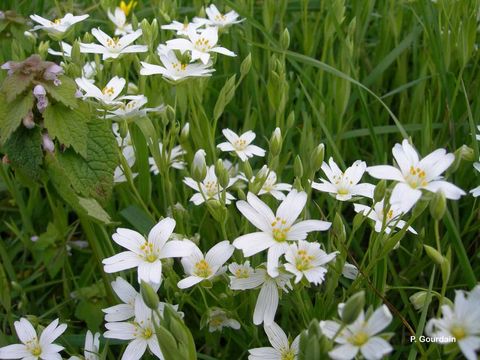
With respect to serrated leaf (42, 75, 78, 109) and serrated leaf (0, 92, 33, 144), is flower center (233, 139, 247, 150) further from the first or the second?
serrated leaf (0, 92, 33, 144)

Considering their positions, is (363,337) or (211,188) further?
(211,188)

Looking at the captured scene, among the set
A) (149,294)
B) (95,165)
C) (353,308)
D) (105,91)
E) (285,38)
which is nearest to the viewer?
(353,308)

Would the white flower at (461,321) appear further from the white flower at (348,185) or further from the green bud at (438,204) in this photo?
the white flower at (348,185)

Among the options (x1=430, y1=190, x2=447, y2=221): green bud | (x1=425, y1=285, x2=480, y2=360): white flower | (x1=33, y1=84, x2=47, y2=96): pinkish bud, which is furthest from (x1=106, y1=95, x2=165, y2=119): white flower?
(x1=425, y1=285, x2=480, y2=360): white flower

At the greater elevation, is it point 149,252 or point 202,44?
point 202,44

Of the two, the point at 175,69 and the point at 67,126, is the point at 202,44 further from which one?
the point at 67,126

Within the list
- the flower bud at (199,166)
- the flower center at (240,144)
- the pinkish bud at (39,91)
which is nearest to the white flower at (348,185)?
the flower bud at (199,166)

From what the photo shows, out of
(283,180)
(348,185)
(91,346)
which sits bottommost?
(91,346)

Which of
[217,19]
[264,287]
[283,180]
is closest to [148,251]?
[264,287]
